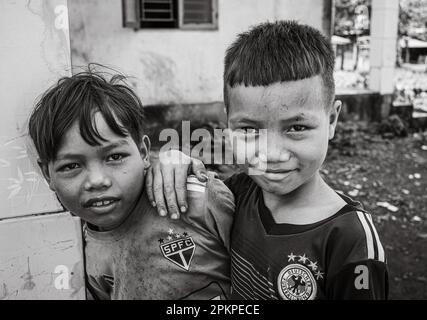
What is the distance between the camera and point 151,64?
708 cm

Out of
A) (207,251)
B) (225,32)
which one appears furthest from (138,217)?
(225,32)

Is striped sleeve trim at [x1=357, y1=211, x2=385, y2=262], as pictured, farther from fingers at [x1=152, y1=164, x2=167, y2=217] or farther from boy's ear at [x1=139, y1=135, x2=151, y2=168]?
boy's ear at [x1=139, y1=135, x2=151, y2=168]

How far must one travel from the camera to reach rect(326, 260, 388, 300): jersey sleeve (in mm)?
1304

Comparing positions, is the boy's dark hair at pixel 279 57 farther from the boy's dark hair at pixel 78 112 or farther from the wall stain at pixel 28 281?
the wall stain at pixel 28 281

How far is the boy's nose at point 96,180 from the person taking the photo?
1480 millimetres

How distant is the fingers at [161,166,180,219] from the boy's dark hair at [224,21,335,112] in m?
0.31

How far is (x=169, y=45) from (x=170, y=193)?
5827mm

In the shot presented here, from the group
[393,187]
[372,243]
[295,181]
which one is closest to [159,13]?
[393,187]

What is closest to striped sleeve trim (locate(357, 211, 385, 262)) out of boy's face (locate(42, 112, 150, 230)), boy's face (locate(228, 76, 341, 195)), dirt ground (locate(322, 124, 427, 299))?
boy's face (locate(228, 76, 341, 195))

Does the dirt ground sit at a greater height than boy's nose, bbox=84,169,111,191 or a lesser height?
lesser

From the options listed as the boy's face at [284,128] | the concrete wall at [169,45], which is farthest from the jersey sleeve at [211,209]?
the concrete wall at [169,45]

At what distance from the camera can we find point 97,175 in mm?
1489

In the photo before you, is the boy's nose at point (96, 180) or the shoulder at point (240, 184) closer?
the boy's nose at point (96, 180)
